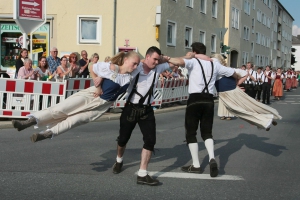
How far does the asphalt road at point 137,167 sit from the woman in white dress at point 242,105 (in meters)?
0.75

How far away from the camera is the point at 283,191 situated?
526cm

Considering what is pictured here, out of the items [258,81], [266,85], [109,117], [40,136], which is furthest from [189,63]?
[266,85]

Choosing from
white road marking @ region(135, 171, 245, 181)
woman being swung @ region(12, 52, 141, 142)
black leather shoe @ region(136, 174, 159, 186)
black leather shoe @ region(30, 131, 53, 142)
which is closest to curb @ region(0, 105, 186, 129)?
woman being swung @ region(12, 52, 141, 142)

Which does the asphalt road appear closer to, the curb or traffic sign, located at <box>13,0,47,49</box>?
the curb

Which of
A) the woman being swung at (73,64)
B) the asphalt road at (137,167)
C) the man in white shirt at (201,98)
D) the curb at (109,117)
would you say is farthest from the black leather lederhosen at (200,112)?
the woman being swung at (73,64)

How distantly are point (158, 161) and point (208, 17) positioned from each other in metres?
25.5

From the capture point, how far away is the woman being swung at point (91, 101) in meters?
5.43

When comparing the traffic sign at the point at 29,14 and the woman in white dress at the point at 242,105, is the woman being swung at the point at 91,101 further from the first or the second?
the traffic sign at the point at 29,14

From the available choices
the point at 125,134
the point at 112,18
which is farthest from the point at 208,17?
the point at 125,134

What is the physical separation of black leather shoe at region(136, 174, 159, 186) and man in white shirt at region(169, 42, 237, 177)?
0.90 metres

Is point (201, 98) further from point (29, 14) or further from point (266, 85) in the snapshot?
point (266, 85)

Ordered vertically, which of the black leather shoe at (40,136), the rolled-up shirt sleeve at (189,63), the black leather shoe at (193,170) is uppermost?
the rolled-up shirt sleeve at (189,63)

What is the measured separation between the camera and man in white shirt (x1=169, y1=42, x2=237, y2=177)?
591 cm

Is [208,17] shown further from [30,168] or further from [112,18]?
[30,168]
